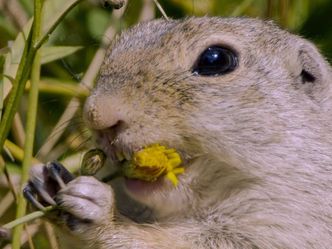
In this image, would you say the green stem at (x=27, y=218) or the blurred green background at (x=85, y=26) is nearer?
the green stem at (x=27, y=218)

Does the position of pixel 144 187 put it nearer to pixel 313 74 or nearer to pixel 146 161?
pixel 146 161

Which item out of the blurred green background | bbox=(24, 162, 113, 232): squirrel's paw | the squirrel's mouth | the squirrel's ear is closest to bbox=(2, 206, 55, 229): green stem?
bbox=(24, 162, 113, 232): squirrel's paw

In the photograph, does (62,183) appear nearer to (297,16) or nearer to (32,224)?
(32,224)

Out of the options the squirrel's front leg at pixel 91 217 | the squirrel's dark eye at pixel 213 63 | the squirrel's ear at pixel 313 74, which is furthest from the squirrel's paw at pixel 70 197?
the squirrel's ear at pixel 313 74

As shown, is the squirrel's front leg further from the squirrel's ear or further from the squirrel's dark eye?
the squirrel's ear

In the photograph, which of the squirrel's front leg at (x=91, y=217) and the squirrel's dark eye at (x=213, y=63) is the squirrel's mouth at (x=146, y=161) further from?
the squirrel's dark eye at (x=213, y=63)

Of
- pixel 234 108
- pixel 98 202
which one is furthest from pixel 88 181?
pixel 234 108
